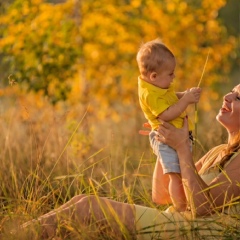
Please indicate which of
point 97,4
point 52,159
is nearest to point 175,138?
point 52,159

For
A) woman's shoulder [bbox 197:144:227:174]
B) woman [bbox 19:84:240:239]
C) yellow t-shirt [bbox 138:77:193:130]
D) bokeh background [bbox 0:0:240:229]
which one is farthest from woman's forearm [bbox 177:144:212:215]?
bokeh background [bbox 0:0:240:229]

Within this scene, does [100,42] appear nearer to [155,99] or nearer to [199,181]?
[155,99]

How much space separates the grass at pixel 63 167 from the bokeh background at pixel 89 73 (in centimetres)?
2

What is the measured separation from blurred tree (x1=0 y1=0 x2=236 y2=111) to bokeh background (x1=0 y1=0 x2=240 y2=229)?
1cm

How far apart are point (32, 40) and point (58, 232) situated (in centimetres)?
387

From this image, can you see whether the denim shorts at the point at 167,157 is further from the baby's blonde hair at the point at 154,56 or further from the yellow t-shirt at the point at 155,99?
the baby's blonde hair at the point at 154,56

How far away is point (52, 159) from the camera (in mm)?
5488

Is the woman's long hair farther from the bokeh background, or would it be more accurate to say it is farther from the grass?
the bokeh background

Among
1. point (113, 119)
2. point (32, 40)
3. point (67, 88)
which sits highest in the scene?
point (32, 40)

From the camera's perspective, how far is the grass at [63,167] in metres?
3.93

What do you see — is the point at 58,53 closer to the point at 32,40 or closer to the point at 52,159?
the point at 32,40

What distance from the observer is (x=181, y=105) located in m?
3.80

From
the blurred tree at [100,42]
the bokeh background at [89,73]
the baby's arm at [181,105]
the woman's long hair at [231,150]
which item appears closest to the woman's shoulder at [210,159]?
the woman's long hair at [231,150]

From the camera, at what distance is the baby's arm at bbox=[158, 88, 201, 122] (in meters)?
3.80
